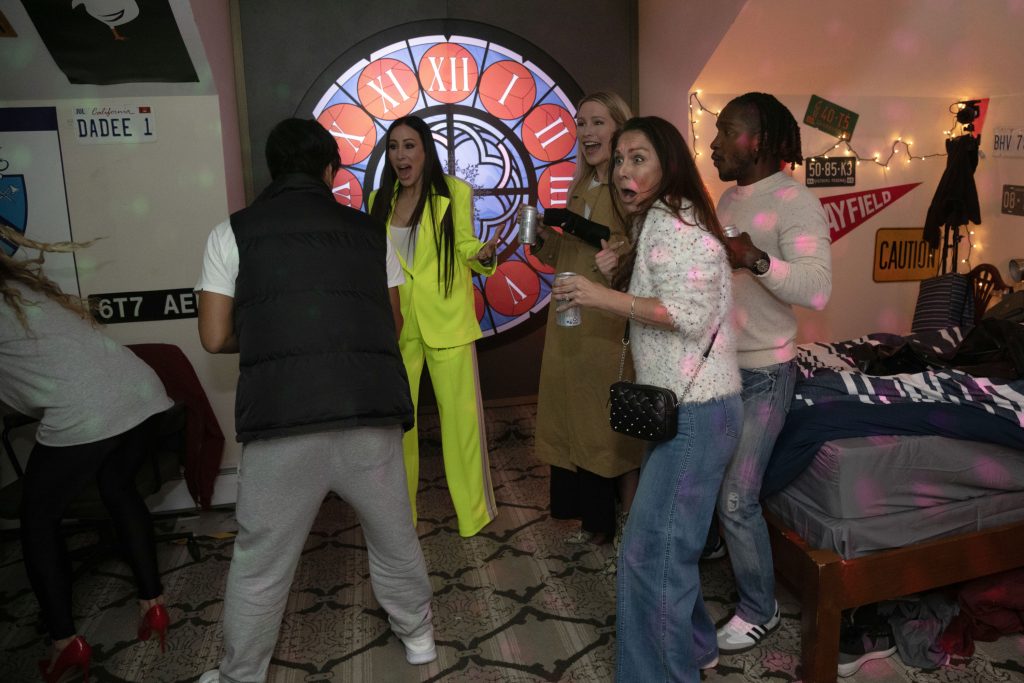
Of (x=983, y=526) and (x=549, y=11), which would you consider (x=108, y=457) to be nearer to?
(x=983, y=526)

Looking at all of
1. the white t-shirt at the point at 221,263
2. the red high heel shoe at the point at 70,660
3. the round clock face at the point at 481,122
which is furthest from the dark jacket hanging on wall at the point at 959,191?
the red high heel shoe at the point at 70,660

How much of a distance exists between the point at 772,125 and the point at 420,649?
67.3 inches

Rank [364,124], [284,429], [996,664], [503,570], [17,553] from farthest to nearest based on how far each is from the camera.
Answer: [364,124]
[17,553]
[503,570]
[996,664]
[284,429]

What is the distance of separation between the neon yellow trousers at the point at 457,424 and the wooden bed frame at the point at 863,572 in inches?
45.2

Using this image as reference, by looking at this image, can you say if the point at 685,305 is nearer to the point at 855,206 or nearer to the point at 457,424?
the point at 457,424

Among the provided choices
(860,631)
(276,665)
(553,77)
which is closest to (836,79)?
(553,77)

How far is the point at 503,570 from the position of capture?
265cm

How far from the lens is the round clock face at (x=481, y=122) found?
12.8ft

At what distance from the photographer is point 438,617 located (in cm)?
237

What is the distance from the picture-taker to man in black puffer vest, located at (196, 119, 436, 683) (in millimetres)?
1742

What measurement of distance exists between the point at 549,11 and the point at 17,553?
3.47 metres

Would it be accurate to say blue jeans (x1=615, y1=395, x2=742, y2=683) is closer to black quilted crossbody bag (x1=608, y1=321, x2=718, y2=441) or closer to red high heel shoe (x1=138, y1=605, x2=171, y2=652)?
black quilted crossbody bag (x1=608, y1=321, x2=718, y2=441)

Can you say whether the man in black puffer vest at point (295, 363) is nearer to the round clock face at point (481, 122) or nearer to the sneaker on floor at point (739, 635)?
the sneaker on floor at point (739, 635)

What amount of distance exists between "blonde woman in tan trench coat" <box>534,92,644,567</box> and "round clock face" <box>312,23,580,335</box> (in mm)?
1518
